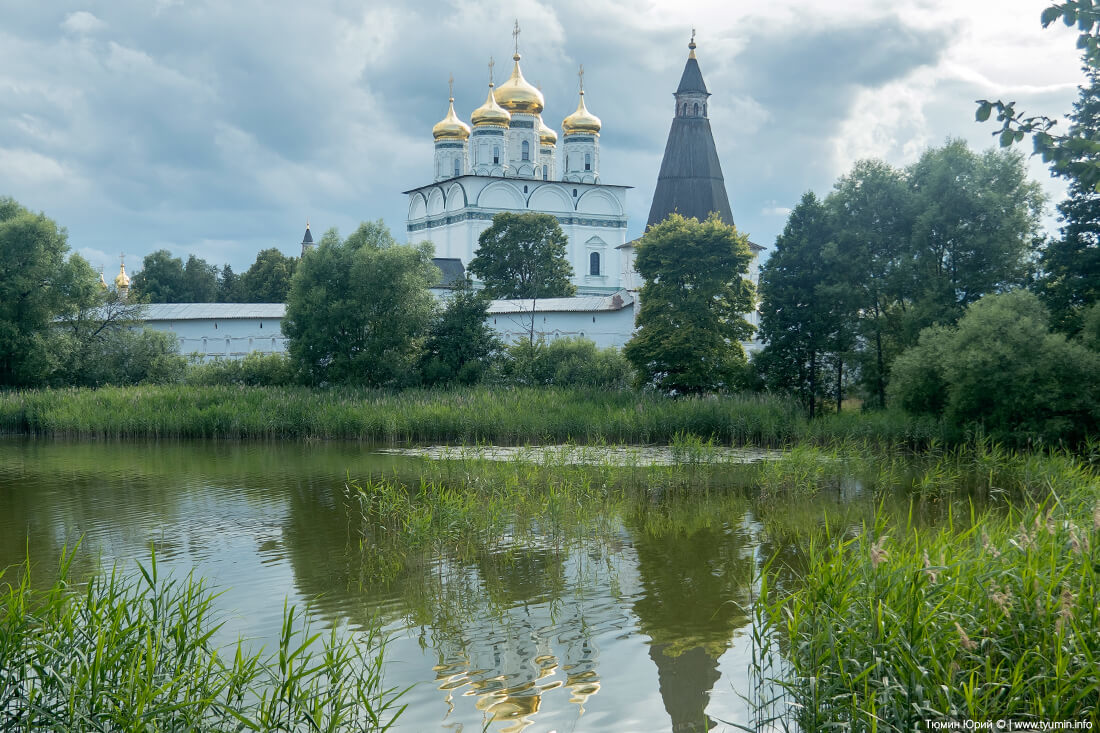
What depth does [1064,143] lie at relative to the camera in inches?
153

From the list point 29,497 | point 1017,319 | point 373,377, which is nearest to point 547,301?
point 373,377

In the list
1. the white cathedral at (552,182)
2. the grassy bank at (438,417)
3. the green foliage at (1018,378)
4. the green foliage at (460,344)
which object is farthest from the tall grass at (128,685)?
the white cathedral at (552,182)

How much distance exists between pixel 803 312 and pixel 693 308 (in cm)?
219

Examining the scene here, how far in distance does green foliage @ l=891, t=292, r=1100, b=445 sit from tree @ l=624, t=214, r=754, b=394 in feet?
24.9

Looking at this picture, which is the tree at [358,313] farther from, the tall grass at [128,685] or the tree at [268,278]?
the tree at [268,278]

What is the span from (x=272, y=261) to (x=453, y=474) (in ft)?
128

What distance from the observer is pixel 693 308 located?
20891mm

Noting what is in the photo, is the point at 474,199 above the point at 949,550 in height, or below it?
above

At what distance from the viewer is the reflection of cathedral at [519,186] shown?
165 ft

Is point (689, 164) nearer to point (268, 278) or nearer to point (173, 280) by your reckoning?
point (268, 278)

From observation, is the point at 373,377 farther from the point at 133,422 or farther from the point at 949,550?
the point at 949,550

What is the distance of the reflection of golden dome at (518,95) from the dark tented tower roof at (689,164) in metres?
12.2

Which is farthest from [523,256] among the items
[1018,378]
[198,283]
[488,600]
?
[488,600]

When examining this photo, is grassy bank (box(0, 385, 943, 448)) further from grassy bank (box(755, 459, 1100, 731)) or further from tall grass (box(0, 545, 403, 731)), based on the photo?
tall grass (box(0, 545, 403, 731))
